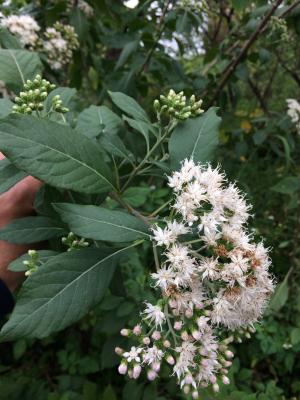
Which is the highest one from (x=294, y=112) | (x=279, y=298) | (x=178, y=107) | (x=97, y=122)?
(x=178, y=107)

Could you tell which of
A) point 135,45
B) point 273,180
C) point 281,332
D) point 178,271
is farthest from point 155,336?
point 273,180

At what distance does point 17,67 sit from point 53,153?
0.44 metres

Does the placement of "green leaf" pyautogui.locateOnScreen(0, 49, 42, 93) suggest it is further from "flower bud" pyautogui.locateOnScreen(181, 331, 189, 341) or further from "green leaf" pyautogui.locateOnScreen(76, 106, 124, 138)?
"flower bud" pyautogui.locateOnScreen(181, 331, 189, 341)

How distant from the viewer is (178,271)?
910 mm

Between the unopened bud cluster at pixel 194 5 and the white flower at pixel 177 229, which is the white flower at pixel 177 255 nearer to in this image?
the white flower at pixel 177 229

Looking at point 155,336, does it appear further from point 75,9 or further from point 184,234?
point 75,9

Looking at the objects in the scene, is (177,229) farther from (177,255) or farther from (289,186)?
(289,186)

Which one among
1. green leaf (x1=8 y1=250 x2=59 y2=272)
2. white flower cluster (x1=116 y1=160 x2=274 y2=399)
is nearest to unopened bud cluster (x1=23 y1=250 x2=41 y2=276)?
green leaf (x1=8 y1=250 x2=59 y2=272)

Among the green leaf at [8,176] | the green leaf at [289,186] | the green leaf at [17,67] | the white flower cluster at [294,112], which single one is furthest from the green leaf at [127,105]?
the white flower cluster at [294,112]

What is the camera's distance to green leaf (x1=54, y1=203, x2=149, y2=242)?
0.88 meters

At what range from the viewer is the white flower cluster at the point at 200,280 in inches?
35.9

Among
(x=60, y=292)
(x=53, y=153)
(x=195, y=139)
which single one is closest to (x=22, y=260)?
(x=60, y=292)

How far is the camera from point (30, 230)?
1071 millimetres

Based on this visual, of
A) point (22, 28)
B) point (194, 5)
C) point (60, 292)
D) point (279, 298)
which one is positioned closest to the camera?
point (60, 292)
